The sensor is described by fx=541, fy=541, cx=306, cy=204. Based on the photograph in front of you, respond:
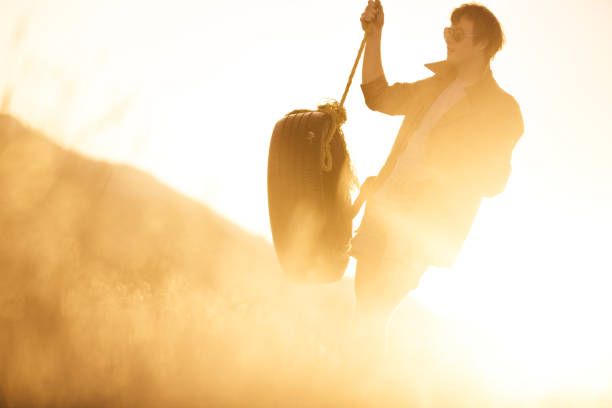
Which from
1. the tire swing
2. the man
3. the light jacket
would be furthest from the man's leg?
the tire swing

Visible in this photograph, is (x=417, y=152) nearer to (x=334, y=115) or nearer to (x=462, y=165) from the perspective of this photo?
(x=462, y=165)

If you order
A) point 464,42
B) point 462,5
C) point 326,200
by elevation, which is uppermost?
point 462,5

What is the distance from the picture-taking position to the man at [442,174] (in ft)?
7.73

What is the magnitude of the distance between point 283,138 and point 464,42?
959 mm

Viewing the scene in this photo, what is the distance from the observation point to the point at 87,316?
79.8 inches

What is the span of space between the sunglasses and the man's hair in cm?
4

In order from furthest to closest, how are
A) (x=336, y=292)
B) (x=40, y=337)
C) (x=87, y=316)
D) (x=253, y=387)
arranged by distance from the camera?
(x=336, y=292) < (x=253, y=387) < (x=87, y=316) < (x=40, y=337)

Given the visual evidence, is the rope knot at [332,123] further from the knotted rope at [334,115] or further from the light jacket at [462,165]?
the light jacket at [462,165]

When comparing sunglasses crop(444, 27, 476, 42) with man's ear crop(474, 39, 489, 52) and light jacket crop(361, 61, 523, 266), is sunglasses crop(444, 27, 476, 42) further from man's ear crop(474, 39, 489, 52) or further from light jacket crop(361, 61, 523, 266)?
light jacket crop(361, 61, 523, 266)

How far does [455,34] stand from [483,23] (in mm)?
136

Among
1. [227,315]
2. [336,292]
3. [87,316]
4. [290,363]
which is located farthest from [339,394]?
[336,292]

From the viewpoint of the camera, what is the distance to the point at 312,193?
8.39 feet

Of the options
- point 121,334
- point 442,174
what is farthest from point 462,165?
point 121,334

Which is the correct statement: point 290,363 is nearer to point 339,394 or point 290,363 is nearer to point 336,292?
point 339,394
